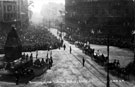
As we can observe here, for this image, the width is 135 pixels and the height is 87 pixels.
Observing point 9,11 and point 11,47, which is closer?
point 11,47

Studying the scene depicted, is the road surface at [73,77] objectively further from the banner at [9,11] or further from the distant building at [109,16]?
the banner at [9,11]

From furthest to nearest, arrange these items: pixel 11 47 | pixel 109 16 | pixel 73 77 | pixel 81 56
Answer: pixel 109 16 < pixel 81 56 < pixel 11 47 < pixel 73 77

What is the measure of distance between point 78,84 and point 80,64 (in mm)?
11117

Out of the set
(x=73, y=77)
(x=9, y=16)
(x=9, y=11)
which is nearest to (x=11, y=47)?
(x=73, y=77)

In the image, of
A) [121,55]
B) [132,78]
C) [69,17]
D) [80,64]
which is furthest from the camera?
[69,17]

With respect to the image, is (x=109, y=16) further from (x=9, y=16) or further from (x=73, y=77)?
(x=73, y=77)

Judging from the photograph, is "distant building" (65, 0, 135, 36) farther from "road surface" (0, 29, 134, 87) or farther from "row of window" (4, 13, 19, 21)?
"road surface" (0, 29, 134, 87)

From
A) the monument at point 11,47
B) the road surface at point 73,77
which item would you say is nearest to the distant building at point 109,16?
the road surface at point 73,77

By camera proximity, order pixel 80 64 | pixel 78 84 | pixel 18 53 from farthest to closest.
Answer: pixel 80 64 < pixel 18 53 < pixel 78 84

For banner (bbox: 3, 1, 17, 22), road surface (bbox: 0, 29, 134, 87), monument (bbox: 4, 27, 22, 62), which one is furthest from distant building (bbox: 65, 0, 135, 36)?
monument (bbox: 4, 27, 22, 62)

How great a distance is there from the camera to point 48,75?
30.8 meters

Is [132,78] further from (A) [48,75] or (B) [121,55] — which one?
(B) [121,55]

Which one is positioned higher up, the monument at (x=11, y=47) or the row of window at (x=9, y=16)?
the row of window at (x=9, y=16)

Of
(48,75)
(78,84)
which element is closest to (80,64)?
(48,75)
